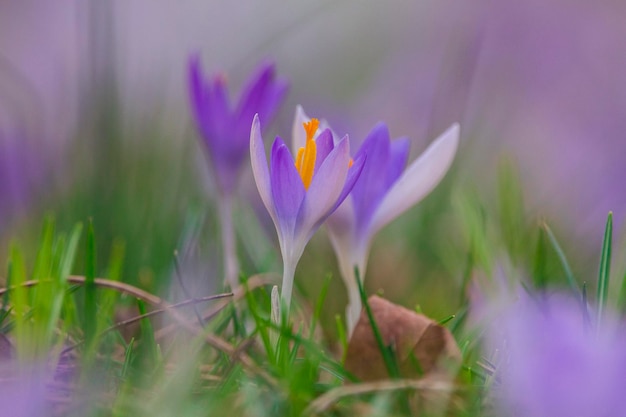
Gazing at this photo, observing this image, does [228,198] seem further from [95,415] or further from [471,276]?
[95,415]

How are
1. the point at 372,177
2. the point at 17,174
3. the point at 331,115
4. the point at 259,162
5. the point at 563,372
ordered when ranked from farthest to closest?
the point at 331,115, the point at 17,174, the point at 372,177, the point at 259,162, the point at 563,372

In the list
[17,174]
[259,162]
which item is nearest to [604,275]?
[259,162]

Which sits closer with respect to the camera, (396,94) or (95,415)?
(95,415)

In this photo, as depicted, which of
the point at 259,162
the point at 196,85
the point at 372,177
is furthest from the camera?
the point at 196,85

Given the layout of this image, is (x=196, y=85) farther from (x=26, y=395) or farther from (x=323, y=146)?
(x=26, y=395)

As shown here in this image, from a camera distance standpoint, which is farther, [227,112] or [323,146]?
[227,112]

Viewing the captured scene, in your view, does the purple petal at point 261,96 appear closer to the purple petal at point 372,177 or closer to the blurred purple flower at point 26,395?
the purple petal at point 372,177

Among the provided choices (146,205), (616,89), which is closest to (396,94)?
(616,89)
